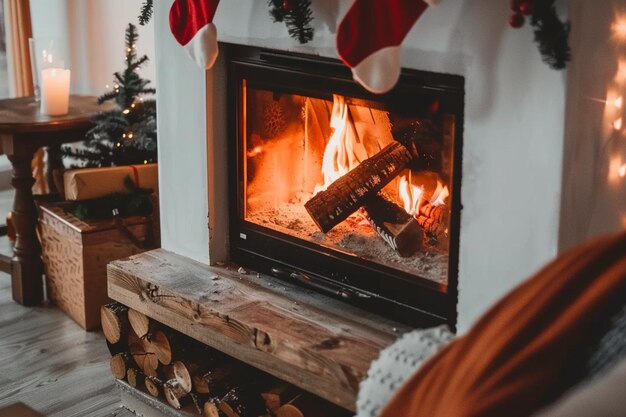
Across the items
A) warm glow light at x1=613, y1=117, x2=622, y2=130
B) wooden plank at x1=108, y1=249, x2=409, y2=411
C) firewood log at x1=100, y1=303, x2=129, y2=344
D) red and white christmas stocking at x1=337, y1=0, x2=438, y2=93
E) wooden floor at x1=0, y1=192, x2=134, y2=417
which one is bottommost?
wooden floor at x1=0, y1=192, x2=134, y2=417

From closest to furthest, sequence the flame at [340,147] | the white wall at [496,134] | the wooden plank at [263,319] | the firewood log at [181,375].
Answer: the white wall at [496,134] → the wooden plank at [263,319] → the flame at [340,147] → the firewood log at [181,375]

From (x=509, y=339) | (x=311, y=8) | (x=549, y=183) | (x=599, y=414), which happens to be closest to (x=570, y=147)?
(x=549, y=183)

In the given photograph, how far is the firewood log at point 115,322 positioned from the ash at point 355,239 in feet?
1.40

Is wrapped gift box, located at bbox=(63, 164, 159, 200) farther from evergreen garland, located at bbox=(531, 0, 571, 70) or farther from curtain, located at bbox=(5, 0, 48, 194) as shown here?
evergreen garland, located at bbox=(531, 0, 571, 70)

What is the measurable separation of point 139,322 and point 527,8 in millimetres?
1307

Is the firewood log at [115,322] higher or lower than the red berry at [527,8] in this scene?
lower

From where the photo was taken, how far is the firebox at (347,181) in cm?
192

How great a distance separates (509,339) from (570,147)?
0.53 metres

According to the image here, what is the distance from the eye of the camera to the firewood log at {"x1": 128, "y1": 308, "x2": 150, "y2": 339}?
2.37 metres

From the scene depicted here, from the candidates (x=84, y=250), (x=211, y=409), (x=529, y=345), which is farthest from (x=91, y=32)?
(x=529, y=345)

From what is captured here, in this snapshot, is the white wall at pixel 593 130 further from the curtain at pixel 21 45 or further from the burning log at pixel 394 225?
the curtain at pixel 21 45

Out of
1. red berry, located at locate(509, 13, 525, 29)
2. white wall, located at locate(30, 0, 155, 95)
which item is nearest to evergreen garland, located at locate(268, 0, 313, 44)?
red berry, located at locate(509, 13, 525, 29)

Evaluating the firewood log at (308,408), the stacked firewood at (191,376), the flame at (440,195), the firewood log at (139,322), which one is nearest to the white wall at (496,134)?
the flame at (440,195)

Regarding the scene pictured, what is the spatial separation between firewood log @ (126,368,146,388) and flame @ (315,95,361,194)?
71 cm
